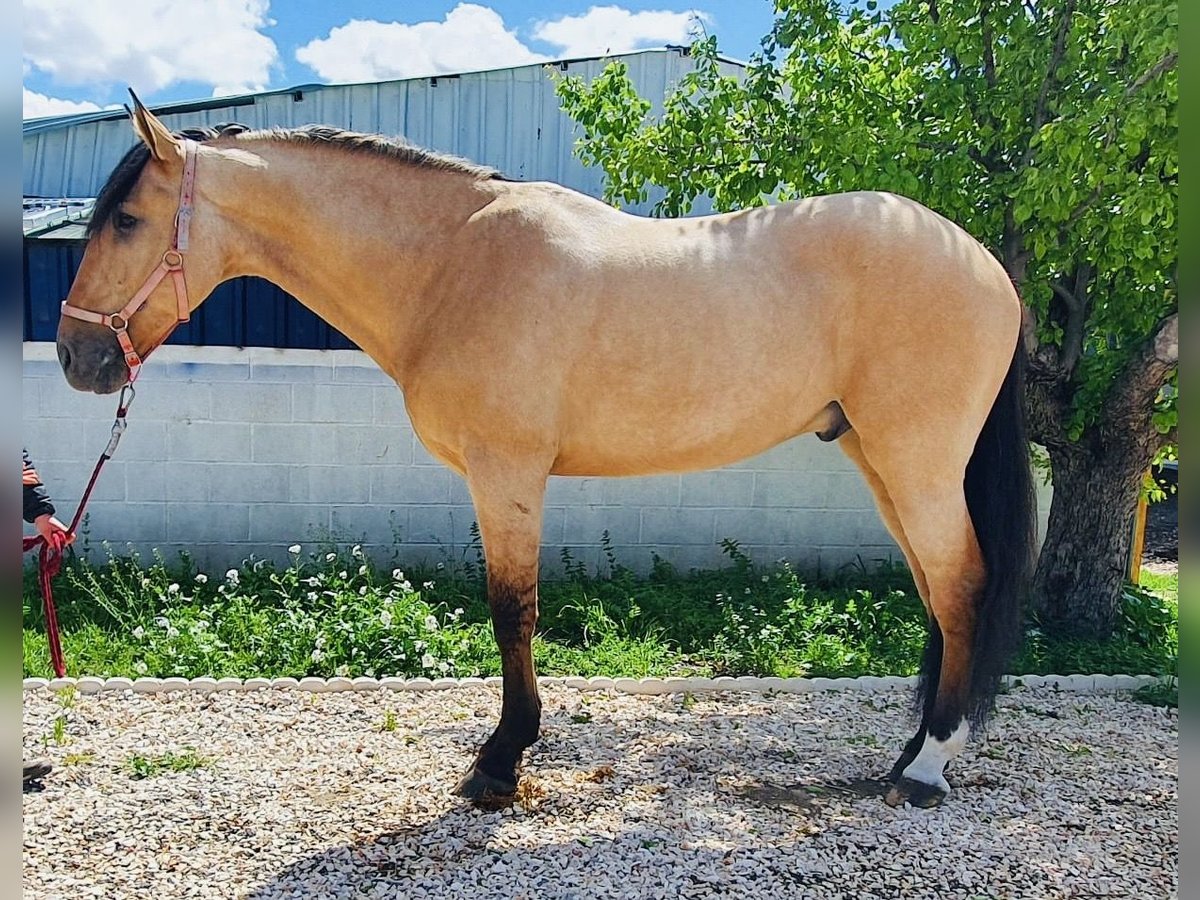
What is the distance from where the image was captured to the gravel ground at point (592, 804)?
7.95ft

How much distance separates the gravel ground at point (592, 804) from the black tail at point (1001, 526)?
495 millimetres

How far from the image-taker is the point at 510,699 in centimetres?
290

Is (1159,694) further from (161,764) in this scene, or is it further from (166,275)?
(166,275)

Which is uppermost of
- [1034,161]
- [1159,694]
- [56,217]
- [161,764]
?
[56,217]

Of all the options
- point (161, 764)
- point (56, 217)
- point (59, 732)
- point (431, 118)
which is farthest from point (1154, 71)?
point (56, 217)

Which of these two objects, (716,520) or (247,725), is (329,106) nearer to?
(716,520)

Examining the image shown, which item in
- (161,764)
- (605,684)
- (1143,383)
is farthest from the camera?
(1143,383)

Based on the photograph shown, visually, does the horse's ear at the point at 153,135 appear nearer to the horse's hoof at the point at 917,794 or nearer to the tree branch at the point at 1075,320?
the horse's hoof at the point at 917,794

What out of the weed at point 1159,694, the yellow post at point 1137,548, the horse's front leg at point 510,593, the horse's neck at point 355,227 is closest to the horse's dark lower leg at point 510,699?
the horse's front leg at point 510,593

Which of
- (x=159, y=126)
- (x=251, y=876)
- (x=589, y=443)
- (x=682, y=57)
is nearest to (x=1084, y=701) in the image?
(x=589, y=443)

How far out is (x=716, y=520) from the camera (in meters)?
5.82

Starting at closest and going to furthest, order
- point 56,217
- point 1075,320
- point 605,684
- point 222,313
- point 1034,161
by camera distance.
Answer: point 1034,161
point 605,684
point 1075,320
point 222,313
point 56,217

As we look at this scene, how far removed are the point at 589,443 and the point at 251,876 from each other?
1.59m

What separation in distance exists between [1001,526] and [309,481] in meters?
4.18
